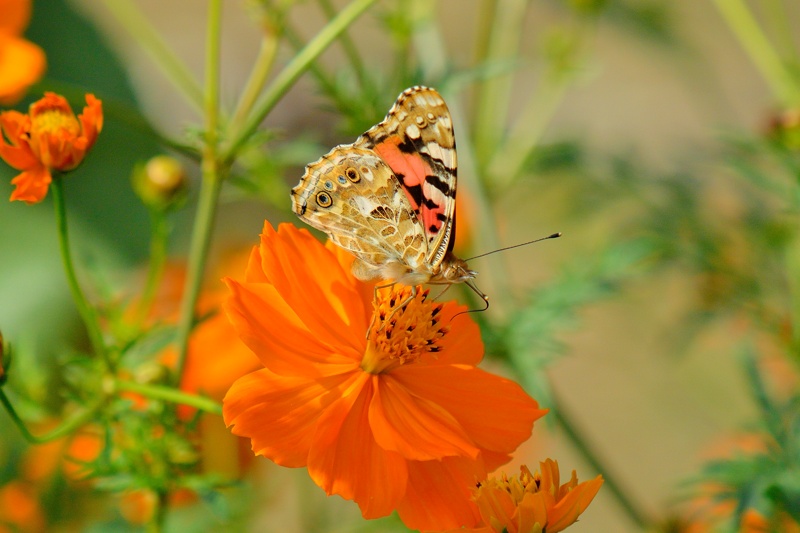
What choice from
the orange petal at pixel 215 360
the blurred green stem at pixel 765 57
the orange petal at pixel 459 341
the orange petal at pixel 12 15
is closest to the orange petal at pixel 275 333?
the orange petal at pixel 459 341

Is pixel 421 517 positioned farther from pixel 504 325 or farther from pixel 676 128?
pixel 676 128

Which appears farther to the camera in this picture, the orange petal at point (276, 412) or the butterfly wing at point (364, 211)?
the butterfly wing at point (364, 211)

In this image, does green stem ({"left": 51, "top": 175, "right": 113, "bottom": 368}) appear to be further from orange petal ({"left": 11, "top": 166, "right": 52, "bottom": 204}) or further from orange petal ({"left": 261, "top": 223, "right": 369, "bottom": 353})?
orange petal ({"left": 261, "top": 223, "right": 369, "bottom": 353})

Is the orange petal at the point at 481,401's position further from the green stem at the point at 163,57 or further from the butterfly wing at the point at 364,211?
the green stem at the point at 163,57

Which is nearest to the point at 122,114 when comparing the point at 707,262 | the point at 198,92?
the point at 198,92

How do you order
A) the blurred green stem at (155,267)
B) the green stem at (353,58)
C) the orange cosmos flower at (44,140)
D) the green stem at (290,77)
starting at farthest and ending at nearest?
the green stem at (353,58) → the blurred green stem at (155,267) → the green stem at (290,77) → the orange cosmos flower at (44,140)
